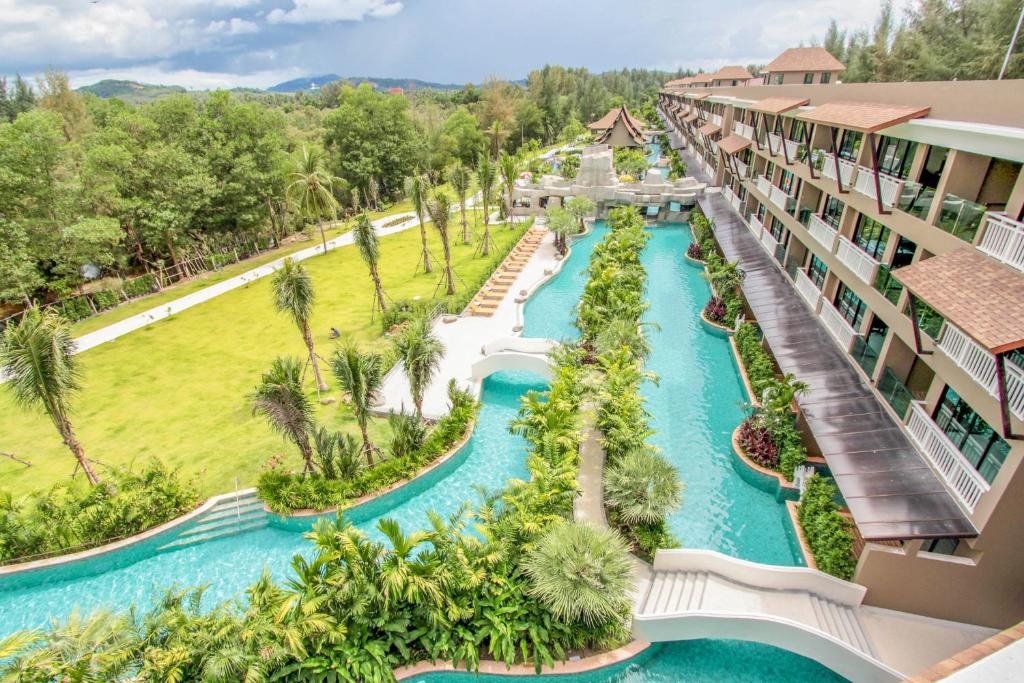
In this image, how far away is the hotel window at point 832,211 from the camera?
20.1 meters

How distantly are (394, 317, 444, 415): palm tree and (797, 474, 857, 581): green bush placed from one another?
1213 centimetres

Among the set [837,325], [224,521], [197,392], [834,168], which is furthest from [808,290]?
[197,392]

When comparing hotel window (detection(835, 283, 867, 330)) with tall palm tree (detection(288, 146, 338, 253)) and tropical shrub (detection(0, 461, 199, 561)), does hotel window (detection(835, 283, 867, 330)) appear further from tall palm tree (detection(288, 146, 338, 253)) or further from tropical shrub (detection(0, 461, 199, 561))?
tall palm tree (detection(288, 146, 338, 253))

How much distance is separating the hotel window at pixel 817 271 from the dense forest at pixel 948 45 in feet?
100

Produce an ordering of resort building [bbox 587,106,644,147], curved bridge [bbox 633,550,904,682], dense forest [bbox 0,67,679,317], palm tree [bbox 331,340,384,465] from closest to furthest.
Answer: curved bridge [bbox 633,550,904,682]
palm tree [bbox 331,340,384,465]
dense forest [bbox 0,67,679,317]
resort building [bbox 587,106,644,147]

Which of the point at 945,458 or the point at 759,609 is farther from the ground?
the point at 945,458

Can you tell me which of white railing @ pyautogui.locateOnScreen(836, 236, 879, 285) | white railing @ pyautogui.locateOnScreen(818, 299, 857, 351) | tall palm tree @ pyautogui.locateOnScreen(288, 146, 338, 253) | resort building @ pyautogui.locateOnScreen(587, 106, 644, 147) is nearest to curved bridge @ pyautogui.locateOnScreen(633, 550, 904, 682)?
white railing @ pyautogui.locateOnScreen(818, 299, 857, 351)

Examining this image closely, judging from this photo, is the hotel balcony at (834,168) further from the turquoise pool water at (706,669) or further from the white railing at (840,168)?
the turquoise pool water at (706,669)

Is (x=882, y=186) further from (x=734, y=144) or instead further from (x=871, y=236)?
(x=734, y=144)

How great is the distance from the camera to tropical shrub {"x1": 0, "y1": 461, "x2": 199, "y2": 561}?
13.7 meters

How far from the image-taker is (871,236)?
17078 millimetres

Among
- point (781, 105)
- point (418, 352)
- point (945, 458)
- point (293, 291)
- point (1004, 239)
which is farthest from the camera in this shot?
point (781, 105)

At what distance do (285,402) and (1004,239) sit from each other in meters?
18.0

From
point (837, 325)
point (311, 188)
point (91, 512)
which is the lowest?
point (91, 512)
